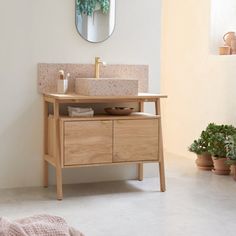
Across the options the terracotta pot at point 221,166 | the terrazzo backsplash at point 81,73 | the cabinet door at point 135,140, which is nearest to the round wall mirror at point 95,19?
the terrazzo backsplash at point 81,73

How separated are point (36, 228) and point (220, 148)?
333cm

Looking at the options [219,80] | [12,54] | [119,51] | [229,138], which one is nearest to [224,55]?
[219,80]

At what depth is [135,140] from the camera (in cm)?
421

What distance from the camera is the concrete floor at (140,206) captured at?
335cm

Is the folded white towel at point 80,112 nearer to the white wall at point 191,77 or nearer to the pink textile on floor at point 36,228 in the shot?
the white wall at point 191,77

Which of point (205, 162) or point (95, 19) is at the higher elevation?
point (95, 19)

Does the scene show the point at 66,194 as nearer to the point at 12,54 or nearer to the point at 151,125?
the point at 151,125

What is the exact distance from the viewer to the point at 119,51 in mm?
4676

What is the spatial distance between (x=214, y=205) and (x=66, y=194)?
1.17 meters

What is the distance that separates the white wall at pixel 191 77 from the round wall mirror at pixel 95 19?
54.6 inches

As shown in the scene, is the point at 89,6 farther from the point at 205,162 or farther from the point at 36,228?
the point at 36,228

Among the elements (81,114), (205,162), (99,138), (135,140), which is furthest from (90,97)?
(205,162)

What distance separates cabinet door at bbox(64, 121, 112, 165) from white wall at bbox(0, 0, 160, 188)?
534mm

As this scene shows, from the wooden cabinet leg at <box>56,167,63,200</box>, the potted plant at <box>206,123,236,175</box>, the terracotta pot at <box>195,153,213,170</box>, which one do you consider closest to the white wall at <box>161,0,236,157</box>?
the potted plant at <box>206,123,236,175</box>
